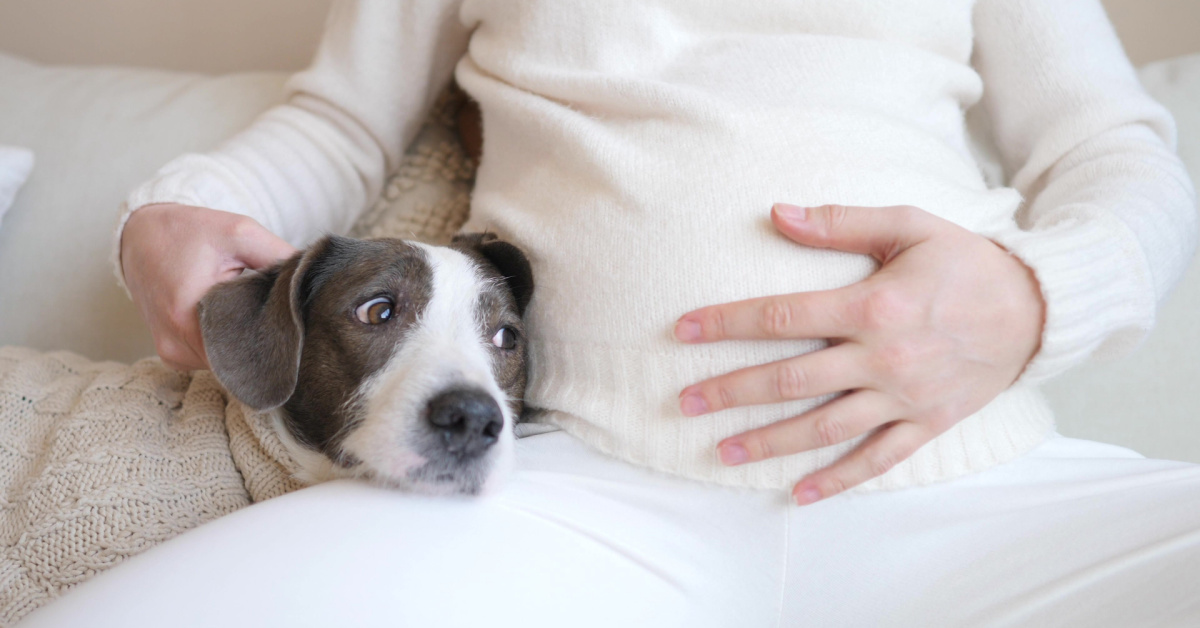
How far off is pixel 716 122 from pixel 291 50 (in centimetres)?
186

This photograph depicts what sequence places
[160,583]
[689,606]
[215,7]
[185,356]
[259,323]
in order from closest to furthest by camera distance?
1. [160,583]
2. [689,606]
3. [259,323]
4. [185,356]
5. [215,7]

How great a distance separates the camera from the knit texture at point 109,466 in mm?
1041

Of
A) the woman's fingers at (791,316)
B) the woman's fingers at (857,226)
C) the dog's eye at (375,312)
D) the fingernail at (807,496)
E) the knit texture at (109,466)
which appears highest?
the woman's fingers at (857,226)

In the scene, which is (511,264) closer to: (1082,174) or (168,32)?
(1082,174)

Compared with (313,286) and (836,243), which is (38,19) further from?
(836,243)

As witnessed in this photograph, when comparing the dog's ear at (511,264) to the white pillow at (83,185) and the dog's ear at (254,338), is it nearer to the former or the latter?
the dog's ear at (254,338)

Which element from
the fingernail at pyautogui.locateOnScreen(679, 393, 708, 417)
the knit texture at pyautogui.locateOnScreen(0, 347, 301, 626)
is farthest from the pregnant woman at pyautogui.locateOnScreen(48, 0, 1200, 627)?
the knit texture at pyautogui.locateOnScreen(0, 347, 301, 626)

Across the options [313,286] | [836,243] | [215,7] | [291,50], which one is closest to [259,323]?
[313,286]

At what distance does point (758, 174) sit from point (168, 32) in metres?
2.32

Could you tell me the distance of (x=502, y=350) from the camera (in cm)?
126

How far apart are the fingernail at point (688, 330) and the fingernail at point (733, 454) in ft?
0.51

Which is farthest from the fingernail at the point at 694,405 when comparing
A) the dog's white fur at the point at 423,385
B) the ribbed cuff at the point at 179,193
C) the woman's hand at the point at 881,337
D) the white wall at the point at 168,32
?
the white wall at the point at 168,32

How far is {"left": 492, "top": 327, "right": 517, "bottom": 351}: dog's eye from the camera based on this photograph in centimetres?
125

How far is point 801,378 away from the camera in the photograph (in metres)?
0.93
